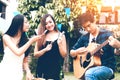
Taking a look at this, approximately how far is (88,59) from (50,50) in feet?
1.58

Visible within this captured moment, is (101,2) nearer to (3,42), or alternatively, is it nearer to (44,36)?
(44,36)

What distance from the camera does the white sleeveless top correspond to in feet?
20.0

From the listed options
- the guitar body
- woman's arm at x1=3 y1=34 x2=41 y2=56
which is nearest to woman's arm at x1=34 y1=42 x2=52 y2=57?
woman's arm at x1=3 y1=34 x2=41 y2=56

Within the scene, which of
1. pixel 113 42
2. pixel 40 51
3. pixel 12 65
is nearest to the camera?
pixel 113 42

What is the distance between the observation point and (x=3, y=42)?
6.18 metres

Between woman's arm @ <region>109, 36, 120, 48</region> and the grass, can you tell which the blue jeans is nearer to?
the grass

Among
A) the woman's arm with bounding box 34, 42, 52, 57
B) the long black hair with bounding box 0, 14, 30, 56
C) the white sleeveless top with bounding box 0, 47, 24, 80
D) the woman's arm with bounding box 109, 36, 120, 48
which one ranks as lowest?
the white sleeveless top with bounding box 0, 47, 24, 80

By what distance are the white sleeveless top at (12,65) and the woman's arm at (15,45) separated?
0.15 ft

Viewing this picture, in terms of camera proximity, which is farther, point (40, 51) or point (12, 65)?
point (40, 51)

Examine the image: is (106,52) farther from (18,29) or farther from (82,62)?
(18,29)

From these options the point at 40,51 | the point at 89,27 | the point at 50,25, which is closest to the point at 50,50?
the point at 40,51

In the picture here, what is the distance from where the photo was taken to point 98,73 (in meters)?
6.11

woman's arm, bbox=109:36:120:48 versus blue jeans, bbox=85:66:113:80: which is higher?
woman's arm, bbox=109:36:120:48

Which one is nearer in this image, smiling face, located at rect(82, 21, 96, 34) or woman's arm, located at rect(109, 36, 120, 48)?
woman's arm, located at rect(109, 36, 120, 48)
